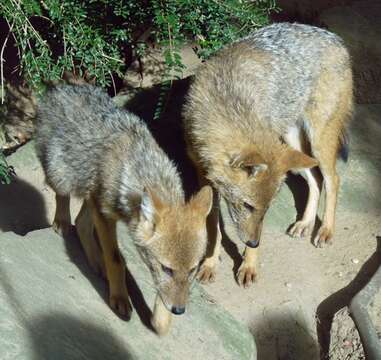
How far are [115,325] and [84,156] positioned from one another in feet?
4.27

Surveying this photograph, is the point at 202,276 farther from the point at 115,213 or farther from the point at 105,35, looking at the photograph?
the point at 105,35

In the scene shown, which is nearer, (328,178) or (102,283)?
(102,283)

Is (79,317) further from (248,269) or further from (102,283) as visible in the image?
(248,269)

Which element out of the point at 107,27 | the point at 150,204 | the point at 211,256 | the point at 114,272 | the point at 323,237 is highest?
the point at 107,27

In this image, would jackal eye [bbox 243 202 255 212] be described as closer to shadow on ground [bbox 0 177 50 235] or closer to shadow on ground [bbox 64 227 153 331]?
shadow on ground [bbox 64 227 153 331]

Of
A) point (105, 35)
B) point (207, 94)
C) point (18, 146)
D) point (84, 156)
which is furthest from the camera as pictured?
point (18, 146)

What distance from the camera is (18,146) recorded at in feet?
26.5

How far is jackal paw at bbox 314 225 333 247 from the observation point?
270 inches

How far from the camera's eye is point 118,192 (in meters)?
5.02

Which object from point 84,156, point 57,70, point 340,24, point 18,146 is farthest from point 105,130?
point 340,24

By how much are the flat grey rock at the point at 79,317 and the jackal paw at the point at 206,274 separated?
19.4 inches

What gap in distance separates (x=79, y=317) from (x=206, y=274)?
169cm

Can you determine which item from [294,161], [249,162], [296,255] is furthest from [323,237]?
[249,162]

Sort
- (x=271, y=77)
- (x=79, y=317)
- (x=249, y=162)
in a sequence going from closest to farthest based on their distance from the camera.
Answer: (x=79, y=317) < (x=249, y=162) < (x=271, y=77)
